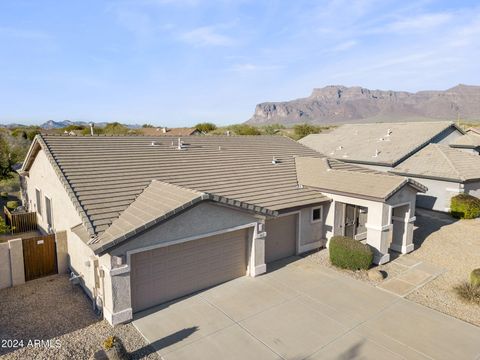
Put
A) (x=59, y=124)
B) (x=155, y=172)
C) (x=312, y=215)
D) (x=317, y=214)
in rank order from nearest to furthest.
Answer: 1. (x=155, y=172)
2. (x=312, y=215)
3. (x=317, y=214)
4. (x=59, y=124)

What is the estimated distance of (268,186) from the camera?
15133mm

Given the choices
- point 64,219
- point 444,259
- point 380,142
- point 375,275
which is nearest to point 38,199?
point 64,219

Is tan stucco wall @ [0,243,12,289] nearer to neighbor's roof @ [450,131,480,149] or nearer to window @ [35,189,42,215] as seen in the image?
window @ [35,189,42,215]

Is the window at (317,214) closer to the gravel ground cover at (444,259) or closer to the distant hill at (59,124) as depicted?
the gravel ground cover at (444,259)

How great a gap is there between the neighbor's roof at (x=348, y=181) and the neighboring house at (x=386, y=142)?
32.2ft

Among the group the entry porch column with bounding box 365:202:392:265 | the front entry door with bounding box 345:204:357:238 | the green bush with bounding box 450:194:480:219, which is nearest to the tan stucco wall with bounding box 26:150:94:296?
the entry porch column with bounding box 365:202:392:265

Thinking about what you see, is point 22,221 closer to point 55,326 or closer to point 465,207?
point 55,326

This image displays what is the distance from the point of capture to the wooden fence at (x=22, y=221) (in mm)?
17141

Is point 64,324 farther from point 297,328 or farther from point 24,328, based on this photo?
point 297,328

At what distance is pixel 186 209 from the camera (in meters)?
10.1

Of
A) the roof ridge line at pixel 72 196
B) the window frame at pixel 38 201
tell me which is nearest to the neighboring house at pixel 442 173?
the roof ridge line at pixel 72 196

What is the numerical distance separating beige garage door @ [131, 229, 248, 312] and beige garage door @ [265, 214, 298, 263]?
5.28 ft

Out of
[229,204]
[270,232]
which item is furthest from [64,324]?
[270,232]

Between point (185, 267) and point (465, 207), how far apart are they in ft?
62.0
